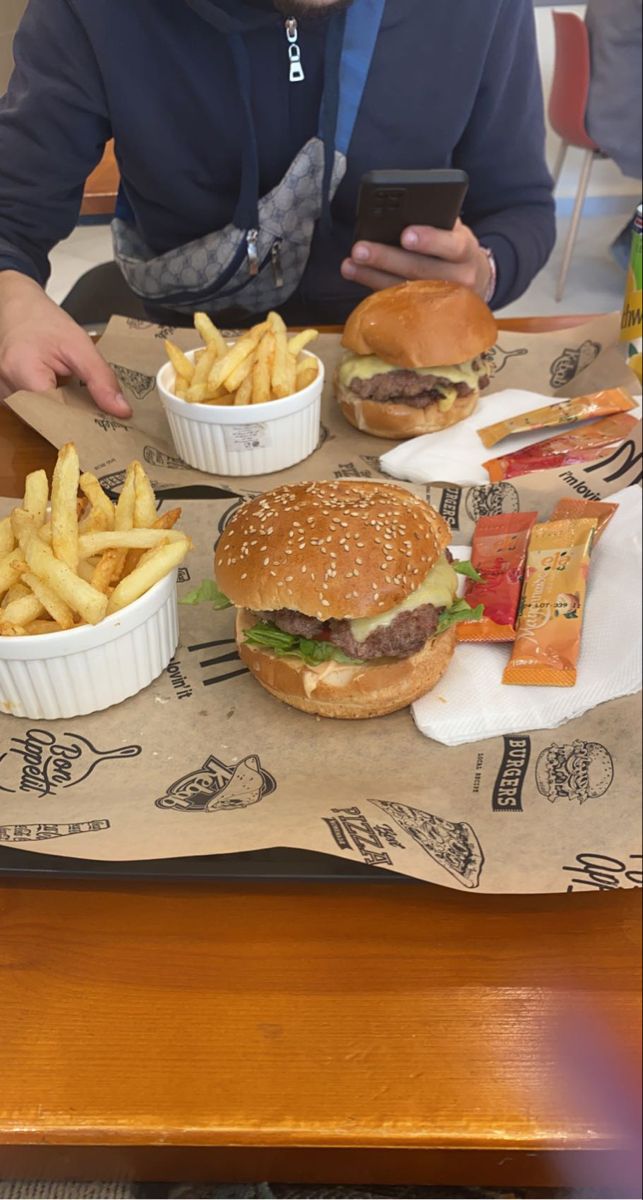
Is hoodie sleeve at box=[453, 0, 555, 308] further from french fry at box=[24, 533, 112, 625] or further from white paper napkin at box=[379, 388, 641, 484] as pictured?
french fry at box=[24, 533, 112, 625]

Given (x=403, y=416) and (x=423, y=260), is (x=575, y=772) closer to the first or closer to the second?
(x=403, y=416)

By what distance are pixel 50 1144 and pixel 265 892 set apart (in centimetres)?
37

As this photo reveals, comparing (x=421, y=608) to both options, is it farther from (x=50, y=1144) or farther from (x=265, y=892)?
(x=50, y=1144)

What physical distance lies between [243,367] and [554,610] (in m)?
0.96

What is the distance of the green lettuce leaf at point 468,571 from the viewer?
1458mm

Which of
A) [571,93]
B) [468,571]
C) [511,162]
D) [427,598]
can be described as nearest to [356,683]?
[427,598]

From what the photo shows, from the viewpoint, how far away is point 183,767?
4.15ft

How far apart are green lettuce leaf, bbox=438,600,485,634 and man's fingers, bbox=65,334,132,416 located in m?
1.10

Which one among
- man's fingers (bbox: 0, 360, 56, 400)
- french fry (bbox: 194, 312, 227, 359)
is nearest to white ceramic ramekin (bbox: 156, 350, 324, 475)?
french fry (bbox: 194, 312, 227, 359)

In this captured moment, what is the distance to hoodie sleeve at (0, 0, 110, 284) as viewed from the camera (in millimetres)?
2037

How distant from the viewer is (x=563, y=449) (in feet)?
6.22

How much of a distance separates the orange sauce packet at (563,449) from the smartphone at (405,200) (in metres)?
0.62

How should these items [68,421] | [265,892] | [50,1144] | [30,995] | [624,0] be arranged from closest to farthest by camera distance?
1. [50,1144]
2. [30,995]
3. [265,892]
4. [68,421]
5. [624,0]

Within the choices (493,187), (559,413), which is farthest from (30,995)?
(493,187)
